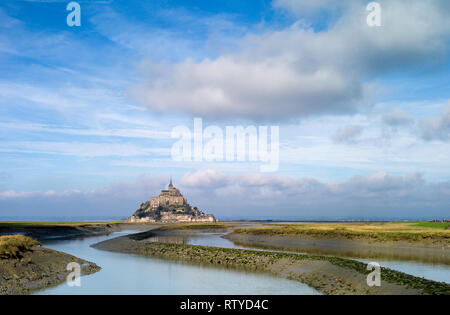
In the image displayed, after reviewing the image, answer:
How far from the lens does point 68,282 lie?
115 ft

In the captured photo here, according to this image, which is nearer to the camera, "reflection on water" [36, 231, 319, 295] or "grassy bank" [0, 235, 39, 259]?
"reflection on water" [36, 231, 319, 295]

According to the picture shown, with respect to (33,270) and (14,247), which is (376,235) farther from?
(14,247)

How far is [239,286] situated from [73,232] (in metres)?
102

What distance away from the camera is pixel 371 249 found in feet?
204

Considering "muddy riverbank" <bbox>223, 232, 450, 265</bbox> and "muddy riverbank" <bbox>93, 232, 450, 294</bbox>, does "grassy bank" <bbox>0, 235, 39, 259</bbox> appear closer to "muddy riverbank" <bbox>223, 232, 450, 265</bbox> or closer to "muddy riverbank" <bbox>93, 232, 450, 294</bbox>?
"muddy riverbank" <bbox>93, 232, 450, 294</bbox>

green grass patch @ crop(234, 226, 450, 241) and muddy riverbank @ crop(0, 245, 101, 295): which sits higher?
muddy riverbank @ crop(0, 245, 101, 295)

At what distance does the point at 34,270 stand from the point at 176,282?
1463 cm

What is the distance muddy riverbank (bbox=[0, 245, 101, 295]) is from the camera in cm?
3104

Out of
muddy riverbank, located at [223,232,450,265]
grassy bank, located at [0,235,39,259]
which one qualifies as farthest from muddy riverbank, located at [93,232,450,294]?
grassy bank, located at [0,235,39,259]

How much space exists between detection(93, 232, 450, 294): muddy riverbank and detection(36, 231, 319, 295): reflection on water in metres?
2.13

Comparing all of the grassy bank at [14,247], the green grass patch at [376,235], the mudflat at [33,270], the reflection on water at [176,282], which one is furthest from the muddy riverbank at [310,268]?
the green grass patch at [376,235]

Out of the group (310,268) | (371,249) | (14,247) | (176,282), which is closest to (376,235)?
(371,249)
